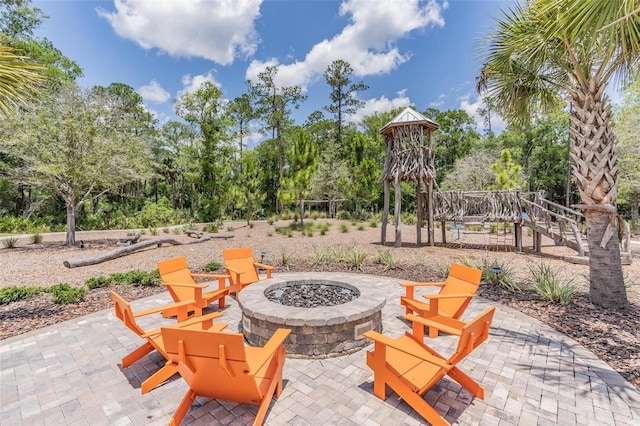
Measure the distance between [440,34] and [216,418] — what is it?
14.2 meters

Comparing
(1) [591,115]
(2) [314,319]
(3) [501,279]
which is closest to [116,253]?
(2) [314,319]

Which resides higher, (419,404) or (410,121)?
(410,121)

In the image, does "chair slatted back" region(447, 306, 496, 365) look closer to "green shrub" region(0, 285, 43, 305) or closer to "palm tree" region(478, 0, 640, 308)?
"palm tree" region(478, 0, 640, 308)

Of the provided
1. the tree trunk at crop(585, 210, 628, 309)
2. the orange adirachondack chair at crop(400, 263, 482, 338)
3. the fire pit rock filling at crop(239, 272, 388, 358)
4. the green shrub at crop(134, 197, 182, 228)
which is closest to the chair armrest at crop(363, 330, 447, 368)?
the fire pit rock filling at crop(239, 272, 388, 358)

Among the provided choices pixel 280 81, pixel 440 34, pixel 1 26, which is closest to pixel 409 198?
pixel 280 81

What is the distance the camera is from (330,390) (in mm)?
2953

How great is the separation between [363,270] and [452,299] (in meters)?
3.92

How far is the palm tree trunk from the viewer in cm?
501

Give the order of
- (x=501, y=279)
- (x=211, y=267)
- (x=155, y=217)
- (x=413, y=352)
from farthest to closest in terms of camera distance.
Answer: (x=155, y=217) → (x=211, y=267) → (x=501, y=279) → (x=413, y=352)

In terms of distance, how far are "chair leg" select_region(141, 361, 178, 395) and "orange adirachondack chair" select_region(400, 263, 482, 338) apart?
126 inches

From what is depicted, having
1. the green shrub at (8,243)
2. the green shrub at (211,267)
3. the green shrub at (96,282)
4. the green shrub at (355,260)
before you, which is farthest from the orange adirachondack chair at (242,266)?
the green shrub at (8,243)

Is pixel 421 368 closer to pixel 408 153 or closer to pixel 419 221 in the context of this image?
pixel 408 153

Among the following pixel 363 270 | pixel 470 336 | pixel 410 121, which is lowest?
pixel 363 270

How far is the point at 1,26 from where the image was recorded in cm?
1612
